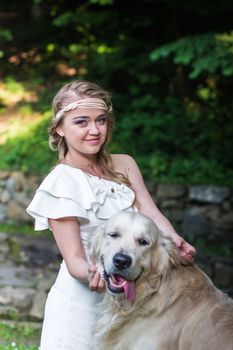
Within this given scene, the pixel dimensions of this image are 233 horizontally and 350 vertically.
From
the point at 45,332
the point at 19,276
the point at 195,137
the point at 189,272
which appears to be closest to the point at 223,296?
the point at 189,272

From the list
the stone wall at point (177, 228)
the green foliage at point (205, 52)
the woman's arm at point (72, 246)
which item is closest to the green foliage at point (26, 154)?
the stone wall at point (177, 228)

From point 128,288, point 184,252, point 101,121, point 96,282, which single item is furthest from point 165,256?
point 101,121

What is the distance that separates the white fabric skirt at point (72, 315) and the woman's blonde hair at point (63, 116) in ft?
1.83

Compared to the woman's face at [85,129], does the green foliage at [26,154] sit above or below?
below

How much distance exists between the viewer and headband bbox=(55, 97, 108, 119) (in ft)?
11.4

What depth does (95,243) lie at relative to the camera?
3.31 m

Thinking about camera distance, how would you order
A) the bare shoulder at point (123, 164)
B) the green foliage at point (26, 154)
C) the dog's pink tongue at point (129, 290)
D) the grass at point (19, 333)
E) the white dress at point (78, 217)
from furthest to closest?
the green foliage at point (26, 154) < the grass at point (19, 333) < the bare shoulder at point (123, 164) < the white dress at point (78, 217) < the dog's pink tongue at point (129, 290)

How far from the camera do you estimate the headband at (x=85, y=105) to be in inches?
137

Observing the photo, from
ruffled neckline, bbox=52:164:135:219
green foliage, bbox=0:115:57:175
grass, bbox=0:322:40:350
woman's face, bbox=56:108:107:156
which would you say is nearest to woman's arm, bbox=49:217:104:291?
ruffled neckline, bbox=52:164:135:219

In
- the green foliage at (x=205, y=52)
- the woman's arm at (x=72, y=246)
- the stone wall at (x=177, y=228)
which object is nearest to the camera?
the woman's arm at (x=72, y=246)

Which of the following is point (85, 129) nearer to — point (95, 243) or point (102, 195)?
point (102, 195)

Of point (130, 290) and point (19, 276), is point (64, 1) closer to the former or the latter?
point (19, 276)

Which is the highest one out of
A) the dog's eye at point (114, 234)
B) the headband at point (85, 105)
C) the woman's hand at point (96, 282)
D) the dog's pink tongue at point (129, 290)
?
the headband at point (85, 105)

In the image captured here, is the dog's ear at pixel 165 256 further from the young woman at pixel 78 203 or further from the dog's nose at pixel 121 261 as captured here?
the dog's nose at pixel 121 261
